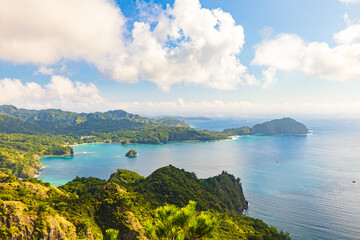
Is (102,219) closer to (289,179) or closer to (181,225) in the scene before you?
(181,225)

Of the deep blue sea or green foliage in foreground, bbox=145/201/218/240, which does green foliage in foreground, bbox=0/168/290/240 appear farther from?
the deep blue sea

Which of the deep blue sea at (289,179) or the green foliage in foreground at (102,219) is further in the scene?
the deep blue sea at (289,179)

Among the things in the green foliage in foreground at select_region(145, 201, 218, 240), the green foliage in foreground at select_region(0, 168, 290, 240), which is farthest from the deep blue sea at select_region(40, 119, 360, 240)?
the green foliage in foreground at select_region(145, 201, 218, 240)

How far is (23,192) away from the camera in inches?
1593

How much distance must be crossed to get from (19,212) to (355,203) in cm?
11804

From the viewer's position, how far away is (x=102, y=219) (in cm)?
4034

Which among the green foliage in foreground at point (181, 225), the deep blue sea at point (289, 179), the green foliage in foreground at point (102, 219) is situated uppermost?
the green foliage in foreground at point (181, 225)

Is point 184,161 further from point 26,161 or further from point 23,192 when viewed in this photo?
point 23,192

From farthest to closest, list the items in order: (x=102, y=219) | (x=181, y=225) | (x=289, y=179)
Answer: (x=289, y=179) < (x=102, y=219) < (x=181, y=225)

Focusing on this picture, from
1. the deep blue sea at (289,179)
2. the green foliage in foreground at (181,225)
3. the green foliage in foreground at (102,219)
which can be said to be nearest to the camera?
the green foliage in foreground at (181,225)

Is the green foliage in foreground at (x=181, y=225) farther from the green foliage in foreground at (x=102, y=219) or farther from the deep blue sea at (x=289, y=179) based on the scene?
the deep blue sea at (x=289, y=179)

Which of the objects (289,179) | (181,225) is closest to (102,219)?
(181,225)

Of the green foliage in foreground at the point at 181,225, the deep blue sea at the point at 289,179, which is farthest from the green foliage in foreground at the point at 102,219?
the deep blue sea at the point at 289,179

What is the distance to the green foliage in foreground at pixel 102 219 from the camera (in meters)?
13.2
